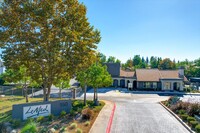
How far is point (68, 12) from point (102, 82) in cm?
1001

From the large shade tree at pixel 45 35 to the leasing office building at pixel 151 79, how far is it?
A: 23574mm

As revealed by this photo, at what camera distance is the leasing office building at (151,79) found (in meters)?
40.3

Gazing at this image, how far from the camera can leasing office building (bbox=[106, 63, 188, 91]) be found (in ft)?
132

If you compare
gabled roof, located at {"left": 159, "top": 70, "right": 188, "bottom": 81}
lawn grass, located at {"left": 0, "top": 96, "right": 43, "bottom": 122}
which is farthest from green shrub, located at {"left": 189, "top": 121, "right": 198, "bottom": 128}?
gabled roof, located at {"left": 159, "top": 70, "right": 188, "bottom": 81}

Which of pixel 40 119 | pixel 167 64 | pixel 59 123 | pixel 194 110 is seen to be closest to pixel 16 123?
pixel 40 119

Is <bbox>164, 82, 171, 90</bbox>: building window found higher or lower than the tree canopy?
lower

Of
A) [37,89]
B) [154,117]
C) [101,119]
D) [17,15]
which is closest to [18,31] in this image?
[17,15]

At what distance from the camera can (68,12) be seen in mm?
16672

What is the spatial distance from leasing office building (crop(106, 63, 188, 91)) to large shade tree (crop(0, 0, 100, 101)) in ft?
77.3

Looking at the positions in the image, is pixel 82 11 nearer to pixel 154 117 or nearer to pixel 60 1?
pixel 60 1

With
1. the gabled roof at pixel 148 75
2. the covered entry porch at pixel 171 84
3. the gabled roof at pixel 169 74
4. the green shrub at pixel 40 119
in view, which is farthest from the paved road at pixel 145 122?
the gabled roof at pixel 169 74

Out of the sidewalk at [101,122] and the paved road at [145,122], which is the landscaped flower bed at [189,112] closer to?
the paved road at [145,122]

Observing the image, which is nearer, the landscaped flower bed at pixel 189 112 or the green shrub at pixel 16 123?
the green shrub at pixel 16 123

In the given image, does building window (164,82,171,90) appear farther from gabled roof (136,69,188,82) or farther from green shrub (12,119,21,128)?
green shrub (12,119,21,128)
